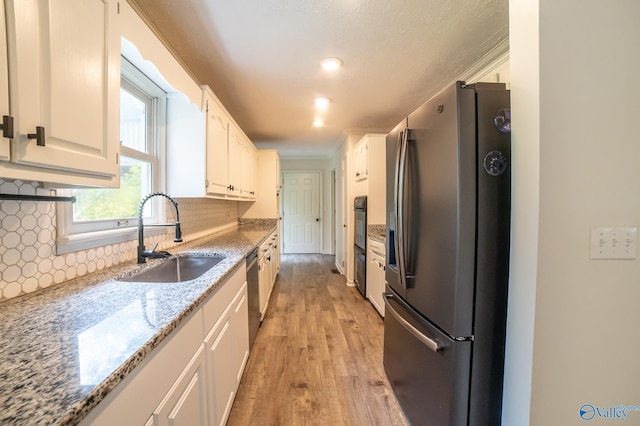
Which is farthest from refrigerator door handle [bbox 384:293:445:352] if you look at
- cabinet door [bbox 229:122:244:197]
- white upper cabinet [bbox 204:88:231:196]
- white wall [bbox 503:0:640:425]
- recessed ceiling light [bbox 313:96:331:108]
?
recessed ceiling light [bbox 313:96:331:108]

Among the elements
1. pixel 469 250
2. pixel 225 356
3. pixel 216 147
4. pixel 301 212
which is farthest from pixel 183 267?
pixel 301 212

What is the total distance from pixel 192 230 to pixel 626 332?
9.24ft

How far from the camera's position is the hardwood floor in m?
1.50

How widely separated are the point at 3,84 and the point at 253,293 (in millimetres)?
1780

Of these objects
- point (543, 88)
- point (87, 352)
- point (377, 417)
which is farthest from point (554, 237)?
point (87, 352)

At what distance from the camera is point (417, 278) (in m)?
1.31

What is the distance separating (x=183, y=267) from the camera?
177 centimetres

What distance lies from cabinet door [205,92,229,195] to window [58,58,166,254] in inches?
13.3

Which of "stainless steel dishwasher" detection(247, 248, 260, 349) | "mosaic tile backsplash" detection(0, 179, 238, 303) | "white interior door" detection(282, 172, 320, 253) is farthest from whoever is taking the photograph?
"white interior door" detection(282, 172, 320, 253)

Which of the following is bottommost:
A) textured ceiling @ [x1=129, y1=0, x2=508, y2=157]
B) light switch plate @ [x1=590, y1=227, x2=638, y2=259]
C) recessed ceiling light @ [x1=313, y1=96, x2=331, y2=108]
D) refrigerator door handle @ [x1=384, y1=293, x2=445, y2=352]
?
refrigerator door handle @ [x1=384, y1=293, x2=445, y2=352]

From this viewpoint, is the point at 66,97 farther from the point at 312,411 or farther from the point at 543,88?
the point at 312,411

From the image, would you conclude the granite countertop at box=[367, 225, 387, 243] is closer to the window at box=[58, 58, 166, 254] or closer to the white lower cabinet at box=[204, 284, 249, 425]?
the white lower cabinet at box=[204, 284, 249, 425]

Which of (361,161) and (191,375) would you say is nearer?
(191,375)

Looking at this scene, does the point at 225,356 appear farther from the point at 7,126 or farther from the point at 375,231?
the point at 375,231
